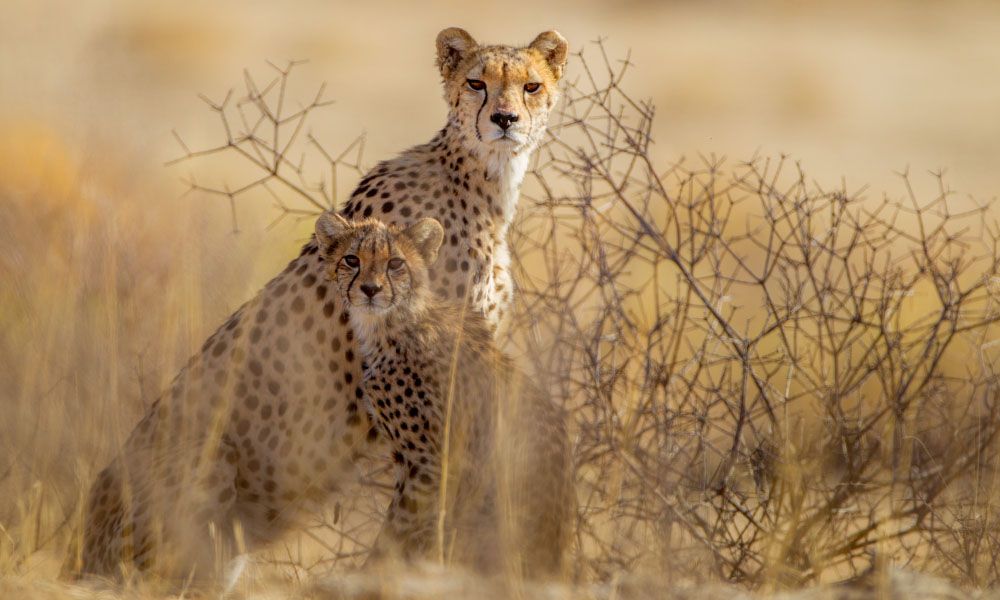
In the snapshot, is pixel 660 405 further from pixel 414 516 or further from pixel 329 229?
pixel 329 229

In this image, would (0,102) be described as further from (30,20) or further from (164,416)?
(164,416)

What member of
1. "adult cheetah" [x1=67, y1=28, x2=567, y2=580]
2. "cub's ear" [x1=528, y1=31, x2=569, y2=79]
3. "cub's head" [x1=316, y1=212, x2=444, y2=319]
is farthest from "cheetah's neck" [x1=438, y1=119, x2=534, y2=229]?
"cub's head" [x1=316, y1=212, x2=444, y2=319]

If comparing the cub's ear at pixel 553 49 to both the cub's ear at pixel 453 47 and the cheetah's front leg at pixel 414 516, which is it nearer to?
the cub's ear at pixel 453 47

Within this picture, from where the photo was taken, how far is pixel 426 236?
4.04 meters

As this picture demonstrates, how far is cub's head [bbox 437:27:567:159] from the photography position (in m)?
4.33

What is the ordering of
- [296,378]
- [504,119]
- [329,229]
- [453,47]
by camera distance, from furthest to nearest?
1. [453,47]
2. [504,119]
3. [296,378]
4. [329,229]

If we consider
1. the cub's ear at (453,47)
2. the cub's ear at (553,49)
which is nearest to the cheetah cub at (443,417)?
the cub's ear at (453,47)

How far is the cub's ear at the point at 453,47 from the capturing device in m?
4.55

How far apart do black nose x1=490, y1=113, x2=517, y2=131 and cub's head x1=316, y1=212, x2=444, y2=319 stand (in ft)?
1.48

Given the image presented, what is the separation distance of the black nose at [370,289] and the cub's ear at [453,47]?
3.12 feet

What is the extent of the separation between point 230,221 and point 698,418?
3599 millimetres

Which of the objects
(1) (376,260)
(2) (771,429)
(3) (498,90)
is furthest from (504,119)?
(2) (771,429)

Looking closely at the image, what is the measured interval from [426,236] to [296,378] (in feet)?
1.94

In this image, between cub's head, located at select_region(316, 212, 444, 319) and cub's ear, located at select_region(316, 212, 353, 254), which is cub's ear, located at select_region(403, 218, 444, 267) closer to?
cub's head, located at select_region(316, 212, 444, 319)
